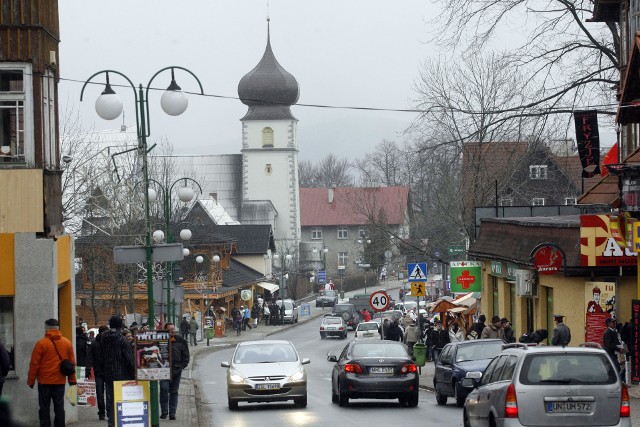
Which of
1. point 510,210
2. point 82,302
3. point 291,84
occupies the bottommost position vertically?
point 82,302

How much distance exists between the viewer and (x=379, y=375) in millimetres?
24844

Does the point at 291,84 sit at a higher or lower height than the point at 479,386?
higher

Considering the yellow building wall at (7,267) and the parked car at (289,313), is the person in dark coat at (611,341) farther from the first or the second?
the parked car at (289,313)

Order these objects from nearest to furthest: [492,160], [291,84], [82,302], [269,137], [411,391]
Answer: [411,391], [492,160], [82,302], [291,84], [269,137]

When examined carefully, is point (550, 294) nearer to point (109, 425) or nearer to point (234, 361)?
point (234, 361)

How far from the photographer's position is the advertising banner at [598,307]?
28.5m

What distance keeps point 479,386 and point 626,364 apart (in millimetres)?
10467

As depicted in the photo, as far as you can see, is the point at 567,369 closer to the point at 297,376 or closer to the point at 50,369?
the point at 50,369

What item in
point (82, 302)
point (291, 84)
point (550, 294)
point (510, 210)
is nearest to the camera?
point (550, 294)

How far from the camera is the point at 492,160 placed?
52781 millimetres

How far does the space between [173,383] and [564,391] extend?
32.4ft

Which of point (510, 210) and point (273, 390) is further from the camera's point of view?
point (510, 210)

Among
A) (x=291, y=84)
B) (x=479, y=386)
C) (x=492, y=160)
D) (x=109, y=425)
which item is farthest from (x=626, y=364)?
(x=291, y=84)

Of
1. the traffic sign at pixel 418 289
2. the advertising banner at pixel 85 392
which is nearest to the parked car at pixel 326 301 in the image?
→ the traffic sign at pixel 418 289
